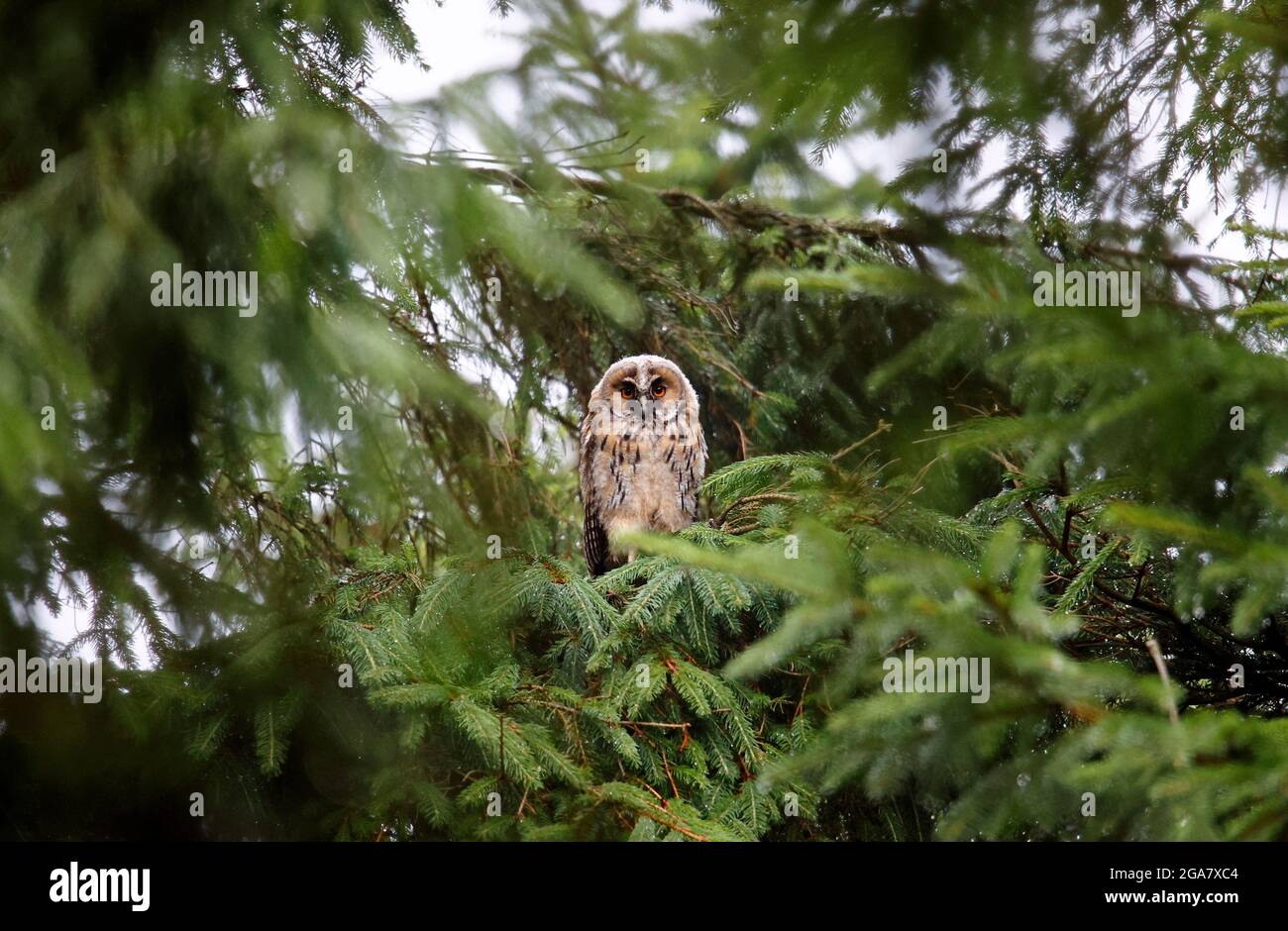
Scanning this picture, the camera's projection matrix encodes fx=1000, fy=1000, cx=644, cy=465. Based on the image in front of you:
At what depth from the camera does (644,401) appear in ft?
11.7

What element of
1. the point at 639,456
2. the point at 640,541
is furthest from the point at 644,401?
the point at 640,541

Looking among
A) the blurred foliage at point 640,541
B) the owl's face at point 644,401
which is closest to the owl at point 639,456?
the owl's face at point 644,401

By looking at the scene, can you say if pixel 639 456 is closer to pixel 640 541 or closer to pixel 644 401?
pixel 644 401

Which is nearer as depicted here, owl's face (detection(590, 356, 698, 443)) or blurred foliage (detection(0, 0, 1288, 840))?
blurred foliage (detection(0, 0, 1288, 840))

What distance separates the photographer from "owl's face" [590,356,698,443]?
3541 millimetres

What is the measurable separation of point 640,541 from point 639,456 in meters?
2.17

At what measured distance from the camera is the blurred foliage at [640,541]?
4.40 feet

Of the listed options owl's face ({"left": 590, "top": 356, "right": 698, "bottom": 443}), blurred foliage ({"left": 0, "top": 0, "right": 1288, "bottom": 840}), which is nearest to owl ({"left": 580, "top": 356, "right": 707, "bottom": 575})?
owl's face ({"left": 590, "top": 356, "right": 698, "bottom": 443})

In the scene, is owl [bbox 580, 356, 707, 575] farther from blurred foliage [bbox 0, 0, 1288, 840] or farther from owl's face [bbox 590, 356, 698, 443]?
blurred foliage [bbox 0, 0, 1288, 840]

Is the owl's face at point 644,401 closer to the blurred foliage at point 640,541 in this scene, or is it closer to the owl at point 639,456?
the owl at point 639,456
